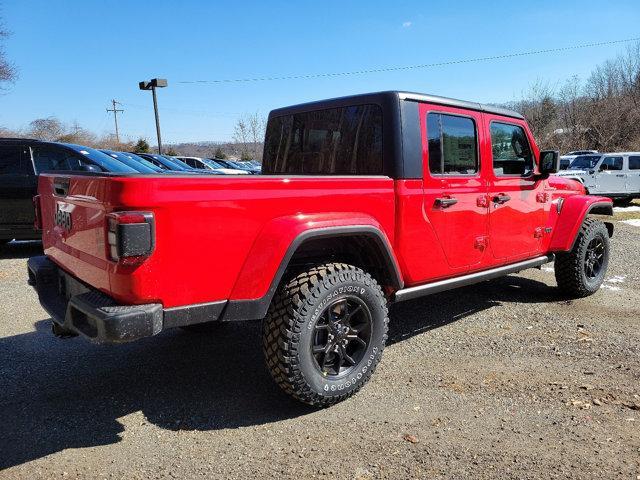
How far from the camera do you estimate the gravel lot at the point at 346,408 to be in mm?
2422

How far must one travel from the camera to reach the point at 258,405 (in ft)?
9.90

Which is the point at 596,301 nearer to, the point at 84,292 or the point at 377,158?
the point at 377,158

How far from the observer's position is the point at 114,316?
2.27 meters

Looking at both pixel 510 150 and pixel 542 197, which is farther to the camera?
pixel 542 197

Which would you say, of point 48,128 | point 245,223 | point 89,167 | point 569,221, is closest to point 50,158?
point 89,167

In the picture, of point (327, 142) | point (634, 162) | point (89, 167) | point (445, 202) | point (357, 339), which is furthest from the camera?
point (634, 162)

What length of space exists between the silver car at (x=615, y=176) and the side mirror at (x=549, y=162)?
43.3 feet

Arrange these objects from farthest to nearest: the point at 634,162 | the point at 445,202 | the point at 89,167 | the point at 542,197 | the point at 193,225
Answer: the point at 634,162 < the point at 89,167 < the point at 542,197 < the point at 445,202 < the point at 193,225

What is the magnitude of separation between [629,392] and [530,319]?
5.01 feet

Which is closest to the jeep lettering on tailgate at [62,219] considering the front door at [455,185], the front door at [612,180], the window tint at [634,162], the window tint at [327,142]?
the window tint at [327,142]

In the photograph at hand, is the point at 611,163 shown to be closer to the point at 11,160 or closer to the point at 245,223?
the point at 11,160

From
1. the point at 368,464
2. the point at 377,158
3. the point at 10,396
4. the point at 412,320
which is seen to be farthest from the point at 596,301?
the point at 10,396

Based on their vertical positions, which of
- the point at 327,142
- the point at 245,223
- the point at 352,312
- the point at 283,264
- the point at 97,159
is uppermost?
the point at 97,159

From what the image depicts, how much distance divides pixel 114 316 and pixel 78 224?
28.8 inches
